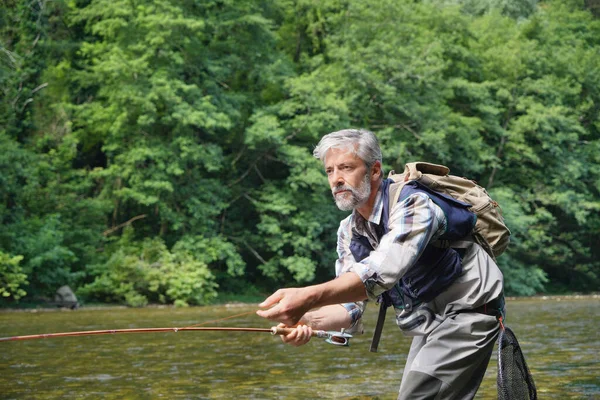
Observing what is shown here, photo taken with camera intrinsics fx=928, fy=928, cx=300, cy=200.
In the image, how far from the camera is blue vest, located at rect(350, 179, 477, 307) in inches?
140

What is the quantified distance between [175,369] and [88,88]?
2125 centimetres

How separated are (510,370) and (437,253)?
0.68 m

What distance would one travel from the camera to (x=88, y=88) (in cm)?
2991

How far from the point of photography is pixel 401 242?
3291 millimetres

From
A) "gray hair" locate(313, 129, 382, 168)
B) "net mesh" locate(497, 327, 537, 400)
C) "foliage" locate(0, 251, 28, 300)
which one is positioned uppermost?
"gray hair" locate(313, 129, 382, 168)

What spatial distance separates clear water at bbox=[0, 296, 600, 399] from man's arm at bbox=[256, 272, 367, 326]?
177 inches

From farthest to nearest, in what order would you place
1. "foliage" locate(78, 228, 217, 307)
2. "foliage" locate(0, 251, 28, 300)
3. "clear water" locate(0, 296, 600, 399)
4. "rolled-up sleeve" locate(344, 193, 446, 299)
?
"foliage" locate(78, 228, 217, 307), "foliage" locate(0, 251, 28, 300), "clear water" locate(0, 296, 600, 399), "rolled-up sleeve" locate(344, 193, 446, 299)

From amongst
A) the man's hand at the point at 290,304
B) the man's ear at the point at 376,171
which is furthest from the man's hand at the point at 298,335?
the man's ear at the point at 376,171

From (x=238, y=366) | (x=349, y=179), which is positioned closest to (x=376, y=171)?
(x=349, y=179)

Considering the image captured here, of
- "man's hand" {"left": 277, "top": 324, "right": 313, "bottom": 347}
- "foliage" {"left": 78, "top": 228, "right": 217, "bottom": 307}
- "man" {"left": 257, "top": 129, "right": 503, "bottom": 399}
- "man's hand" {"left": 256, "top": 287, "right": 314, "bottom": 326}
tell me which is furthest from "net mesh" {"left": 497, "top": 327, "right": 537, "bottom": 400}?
"foliage" {"left": 78, "top": 228, "right": 217, "bottom": 307}

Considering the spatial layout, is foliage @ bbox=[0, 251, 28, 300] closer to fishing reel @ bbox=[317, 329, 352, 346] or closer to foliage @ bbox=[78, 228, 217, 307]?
foliage @ bbox=[78, 228, 217, 307]

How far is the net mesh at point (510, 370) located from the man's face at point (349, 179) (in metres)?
0.84

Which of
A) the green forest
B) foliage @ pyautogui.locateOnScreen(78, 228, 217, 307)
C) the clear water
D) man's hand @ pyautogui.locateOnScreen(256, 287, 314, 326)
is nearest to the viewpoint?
man's hand @ pyautogui.locateOnScreen(256, 287, 314, 326)

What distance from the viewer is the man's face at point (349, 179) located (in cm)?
358
